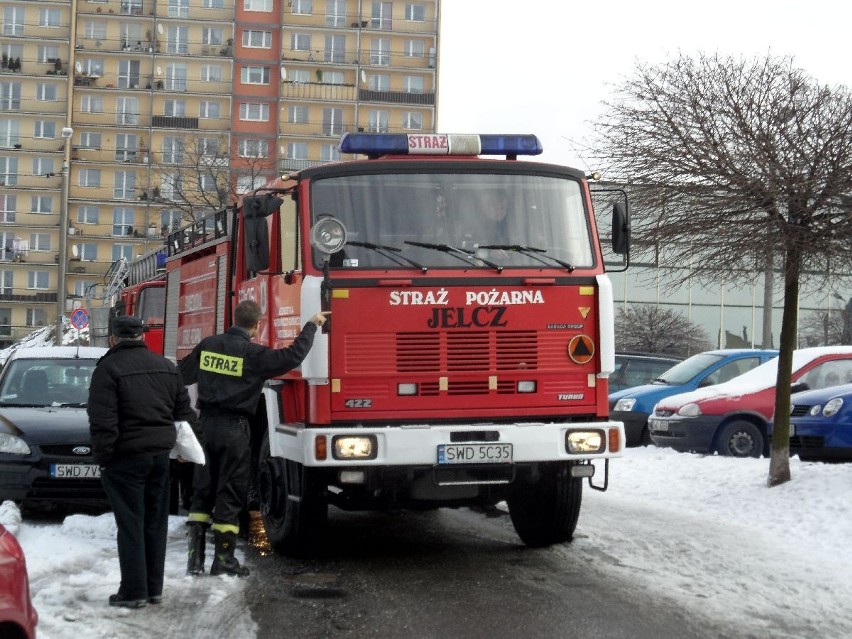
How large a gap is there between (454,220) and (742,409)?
9.50m

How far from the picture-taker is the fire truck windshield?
357 inches

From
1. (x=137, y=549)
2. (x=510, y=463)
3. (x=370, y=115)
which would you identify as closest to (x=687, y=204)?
(x=510, y=463)

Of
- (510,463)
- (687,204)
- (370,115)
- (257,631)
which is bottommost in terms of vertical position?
(257,631)

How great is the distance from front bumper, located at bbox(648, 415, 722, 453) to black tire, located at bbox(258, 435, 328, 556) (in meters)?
9.31

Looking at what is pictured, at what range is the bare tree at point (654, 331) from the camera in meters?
50.0

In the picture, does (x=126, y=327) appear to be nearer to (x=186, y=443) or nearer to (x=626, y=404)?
(x=186, y=443)

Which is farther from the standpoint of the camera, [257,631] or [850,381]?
[850,381]

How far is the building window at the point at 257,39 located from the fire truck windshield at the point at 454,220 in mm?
83129

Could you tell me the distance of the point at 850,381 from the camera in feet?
57.8

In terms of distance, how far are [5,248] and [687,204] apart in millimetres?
83245

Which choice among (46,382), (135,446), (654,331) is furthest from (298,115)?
(135,446)

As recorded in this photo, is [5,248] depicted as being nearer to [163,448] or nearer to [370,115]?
[370,115]

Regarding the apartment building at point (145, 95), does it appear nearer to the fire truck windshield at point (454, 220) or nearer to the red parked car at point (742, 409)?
the red parked car at point (742, 409)

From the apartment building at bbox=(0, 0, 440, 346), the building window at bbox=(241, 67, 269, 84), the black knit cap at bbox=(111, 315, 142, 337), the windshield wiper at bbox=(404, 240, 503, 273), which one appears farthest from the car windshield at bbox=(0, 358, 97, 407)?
Answer: the building window at bbox=(241, 67, 269, 84)
